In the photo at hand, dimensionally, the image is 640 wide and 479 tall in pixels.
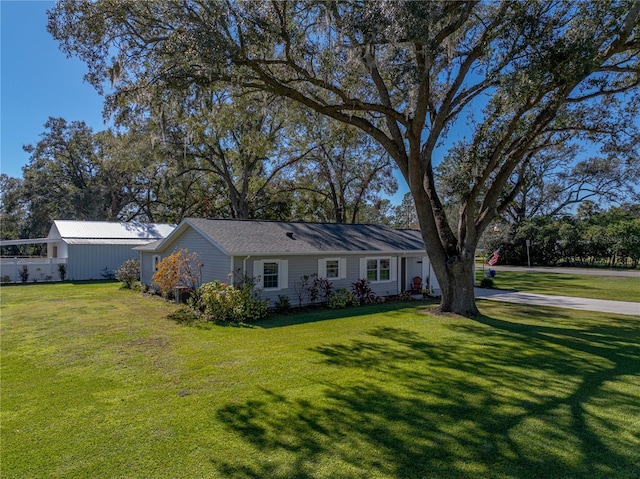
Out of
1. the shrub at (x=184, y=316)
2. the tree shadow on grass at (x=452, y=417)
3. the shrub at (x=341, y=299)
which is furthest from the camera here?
the shrub at (x=341, y=299)

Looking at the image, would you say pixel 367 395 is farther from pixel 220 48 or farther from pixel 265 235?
pixel 265 235

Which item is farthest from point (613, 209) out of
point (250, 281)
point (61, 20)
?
point (61, 20)

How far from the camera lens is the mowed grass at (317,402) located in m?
3.79

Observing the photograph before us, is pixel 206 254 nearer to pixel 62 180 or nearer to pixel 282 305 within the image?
pixel 282 305

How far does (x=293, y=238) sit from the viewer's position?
47.7 ft

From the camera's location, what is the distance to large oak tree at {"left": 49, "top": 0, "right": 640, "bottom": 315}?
7.59 metres

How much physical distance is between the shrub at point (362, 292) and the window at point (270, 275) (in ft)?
11.4

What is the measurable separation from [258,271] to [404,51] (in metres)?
8.09

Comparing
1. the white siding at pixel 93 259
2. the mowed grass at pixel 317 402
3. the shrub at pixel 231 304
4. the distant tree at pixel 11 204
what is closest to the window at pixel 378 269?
the shrub at pixel 231 304

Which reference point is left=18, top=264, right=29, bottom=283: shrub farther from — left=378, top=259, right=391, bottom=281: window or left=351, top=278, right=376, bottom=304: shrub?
left=378, top=259, right=391, bottom=281: window

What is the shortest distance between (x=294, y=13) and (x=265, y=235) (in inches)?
306

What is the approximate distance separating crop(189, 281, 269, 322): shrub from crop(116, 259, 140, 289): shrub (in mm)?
8898

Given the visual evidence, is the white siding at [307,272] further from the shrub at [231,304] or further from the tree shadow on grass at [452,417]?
the tree shadow on grass at [452,417]

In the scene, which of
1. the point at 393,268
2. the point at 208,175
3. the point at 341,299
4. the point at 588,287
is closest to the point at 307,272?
the point at 341,299
